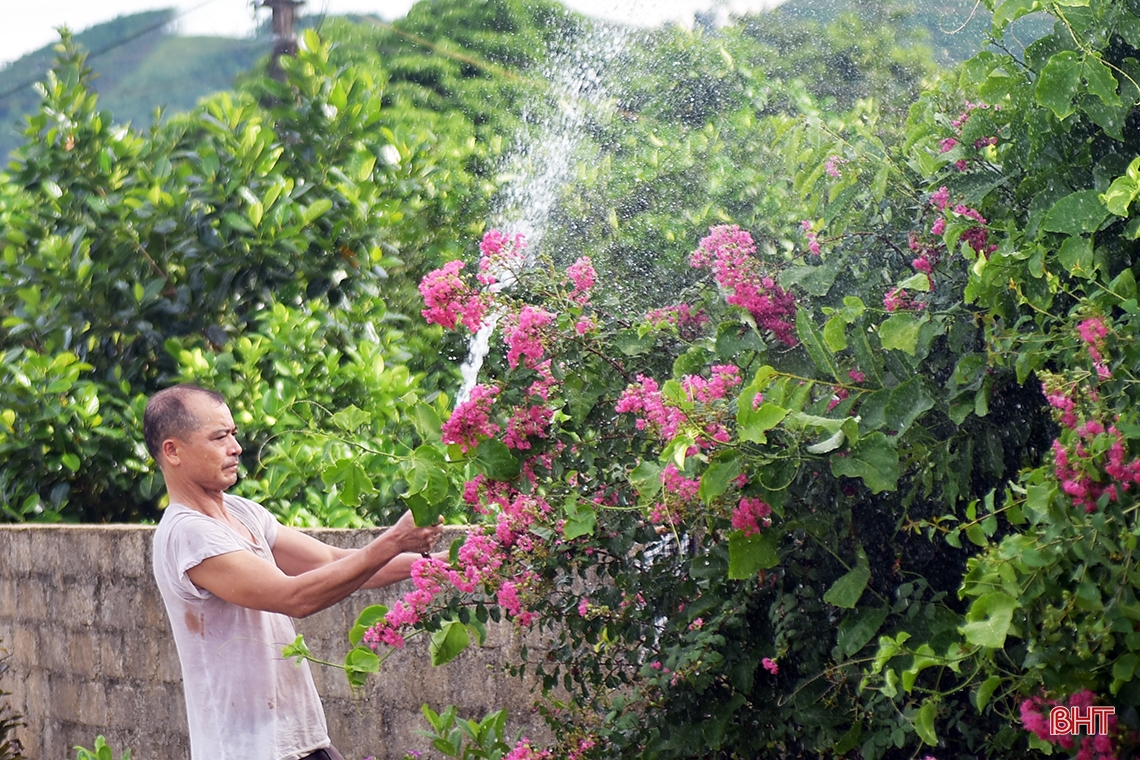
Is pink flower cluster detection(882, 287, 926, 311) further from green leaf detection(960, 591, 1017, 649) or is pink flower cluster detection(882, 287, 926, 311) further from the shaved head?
the shaved head

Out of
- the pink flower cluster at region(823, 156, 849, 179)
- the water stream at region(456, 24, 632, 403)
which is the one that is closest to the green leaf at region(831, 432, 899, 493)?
the pink flower cluster at region(823, 156, 849, 179)

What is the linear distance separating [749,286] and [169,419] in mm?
1664

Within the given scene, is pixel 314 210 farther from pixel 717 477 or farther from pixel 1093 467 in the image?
pixel 1093 467

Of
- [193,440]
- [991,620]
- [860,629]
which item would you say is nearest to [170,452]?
[193,440]

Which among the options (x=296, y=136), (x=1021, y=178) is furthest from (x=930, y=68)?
(x=1021, y=178)

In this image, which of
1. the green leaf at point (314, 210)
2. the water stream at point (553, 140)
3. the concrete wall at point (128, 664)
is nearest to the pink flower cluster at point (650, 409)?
the concrete wall at point (128, 664)

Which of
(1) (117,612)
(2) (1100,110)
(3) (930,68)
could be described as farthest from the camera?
(3) (930,68)

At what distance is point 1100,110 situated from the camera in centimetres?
175

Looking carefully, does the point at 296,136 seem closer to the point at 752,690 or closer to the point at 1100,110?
the point at 752,690

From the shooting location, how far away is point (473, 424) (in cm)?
233

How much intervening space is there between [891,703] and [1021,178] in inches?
33.8

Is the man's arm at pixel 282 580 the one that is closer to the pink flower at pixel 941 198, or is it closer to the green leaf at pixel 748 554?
the green leaf at pixel 748 554

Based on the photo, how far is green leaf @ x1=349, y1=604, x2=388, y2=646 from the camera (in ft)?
7.96

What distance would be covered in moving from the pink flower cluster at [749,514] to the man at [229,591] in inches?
40.3
